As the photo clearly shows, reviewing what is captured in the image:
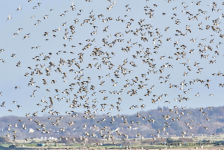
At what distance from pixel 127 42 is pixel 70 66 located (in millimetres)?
12446

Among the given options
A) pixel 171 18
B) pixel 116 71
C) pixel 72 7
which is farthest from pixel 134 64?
pixel 72 7

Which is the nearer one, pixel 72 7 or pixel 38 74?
pixel 72 7

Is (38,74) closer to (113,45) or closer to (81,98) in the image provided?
(81,98)

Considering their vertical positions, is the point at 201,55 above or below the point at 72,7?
below

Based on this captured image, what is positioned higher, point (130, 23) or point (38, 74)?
point (130, 23)

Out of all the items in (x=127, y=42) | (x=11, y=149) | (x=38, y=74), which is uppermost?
(x=127, y=42)

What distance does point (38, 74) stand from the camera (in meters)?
87.1

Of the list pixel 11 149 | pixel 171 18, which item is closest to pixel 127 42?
pixel 171 18

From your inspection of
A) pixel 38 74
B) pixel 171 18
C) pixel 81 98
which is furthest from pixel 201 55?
pixel 38 74

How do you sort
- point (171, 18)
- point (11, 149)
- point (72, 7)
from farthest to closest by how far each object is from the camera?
point (11, 149) < point (171, 18) < point (72, 7)

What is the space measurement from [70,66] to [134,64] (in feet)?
43.3

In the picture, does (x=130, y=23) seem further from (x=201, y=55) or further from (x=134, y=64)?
(x=201, y=55)

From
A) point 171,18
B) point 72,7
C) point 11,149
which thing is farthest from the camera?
point 11,149

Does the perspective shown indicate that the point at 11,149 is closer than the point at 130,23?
No
